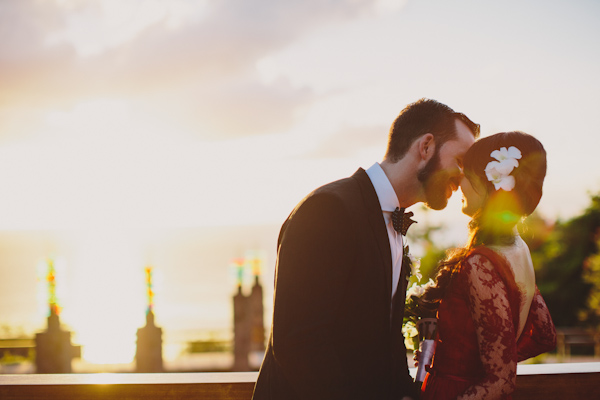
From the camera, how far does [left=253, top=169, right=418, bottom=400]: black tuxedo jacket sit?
2.29 meters

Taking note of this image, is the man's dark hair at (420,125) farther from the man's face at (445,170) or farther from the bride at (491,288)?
the bride at (491,288)

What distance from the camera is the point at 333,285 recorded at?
2342mm

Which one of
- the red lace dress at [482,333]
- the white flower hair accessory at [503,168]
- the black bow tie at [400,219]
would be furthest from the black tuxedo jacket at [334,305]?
the white flower hair accessory at [503,168]

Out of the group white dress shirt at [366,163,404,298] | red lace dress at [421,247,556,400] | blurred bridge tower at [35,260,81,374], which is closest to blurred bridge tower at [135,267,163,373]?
blurred bridge tower at [35,260,81,374]

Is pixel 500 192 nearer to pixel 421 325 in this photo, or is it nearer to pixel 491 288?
pixel 491 288

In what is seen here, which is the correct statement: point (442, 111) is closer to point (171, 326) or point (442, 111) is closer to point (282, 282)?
point (282, 282)

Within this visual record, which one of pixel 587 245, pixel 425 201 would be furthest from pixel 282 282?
pixel 587 245

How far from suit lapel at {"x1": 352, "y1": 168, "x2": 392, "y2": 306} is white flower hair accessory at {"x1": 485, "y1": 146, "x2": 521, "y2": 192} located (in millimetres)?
624

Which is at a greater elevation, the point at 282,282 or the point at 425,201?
the point at 425,201

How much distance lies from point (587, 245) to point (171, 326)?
54.1 meters

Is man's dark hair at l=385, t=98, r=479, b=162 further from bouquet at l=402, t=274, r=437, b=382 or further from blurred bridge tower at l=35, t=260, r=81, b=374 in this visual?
blurred bridge tower at l=35, t=260, r=81, b=374

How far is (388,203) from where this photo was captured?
9.07ft

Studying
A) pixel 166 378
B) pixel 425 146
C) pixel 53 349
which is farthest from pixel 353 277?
pixel 53 349

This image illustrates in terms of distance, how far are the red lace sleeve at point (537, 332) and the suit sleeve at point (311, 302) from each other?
124 cm
